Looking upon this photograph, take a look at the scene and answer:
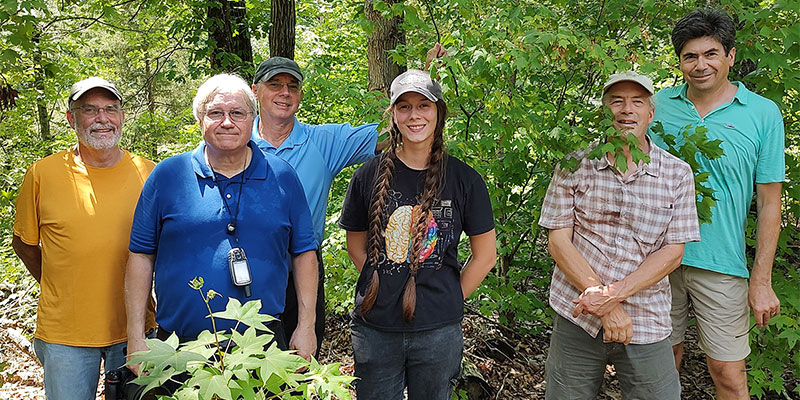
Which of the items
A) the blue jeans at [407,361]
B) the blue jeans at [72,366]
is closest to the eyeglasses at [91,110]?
the blue jeans at [72,366]

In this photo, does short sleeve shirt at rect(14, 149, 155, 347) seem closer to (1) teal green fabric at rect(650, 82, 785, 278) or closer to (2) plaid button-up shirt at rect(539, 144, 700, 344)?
Result: (2) plaid button-up shirt at rect(539, 144, 700, 344)

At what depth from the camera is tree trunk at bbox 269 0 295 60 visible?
5.48m

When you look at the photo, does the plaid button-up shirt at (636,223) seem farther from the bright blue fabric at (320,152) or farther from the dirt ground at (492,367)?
the dirt ground at (492,367)

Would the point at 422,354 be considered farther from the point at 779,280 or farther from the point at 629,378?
the point at 779,280

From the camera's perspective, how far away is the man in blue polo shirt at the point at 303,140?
2.96 meters

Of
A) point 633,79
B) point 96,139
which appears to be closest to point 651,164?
point 633,79

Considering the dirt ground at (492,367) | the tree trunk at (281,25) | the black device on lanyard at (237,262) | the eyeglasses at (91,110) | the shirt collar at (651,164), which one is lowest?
the dirt ground at (492,367)

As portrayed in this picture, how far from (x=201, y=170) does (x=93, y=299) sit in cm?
84

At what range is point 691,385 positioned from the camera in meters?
4.43

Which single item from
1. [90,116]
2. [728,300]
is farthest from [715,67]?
[90,116]

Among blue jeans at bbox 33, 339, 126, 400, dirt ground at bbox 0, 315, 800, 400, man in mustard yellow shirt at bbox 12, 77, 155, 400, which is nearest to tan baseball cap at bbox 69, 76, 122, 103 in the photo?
man in mustard yellow shirt at bbox 12, 77, 155, 400

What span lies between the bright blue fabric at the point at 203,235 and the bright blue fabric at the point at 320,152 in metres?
0.46

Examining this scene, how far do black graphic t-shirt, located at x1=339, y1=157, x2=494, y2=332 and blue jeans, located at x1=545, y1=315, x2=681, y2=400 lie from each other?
2.12 feet

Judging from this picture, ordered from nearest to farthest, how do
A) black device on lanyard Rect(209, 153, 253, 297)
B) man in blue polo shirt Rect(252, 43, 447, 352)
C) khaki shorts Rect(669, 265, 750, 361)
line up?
black device on lanyard Rect(209, 153, 253, 297) < man in blue polo shirt Rect(252, 43, 447, 352) < khaki shorts Rect(669, 265, 750, 361)
